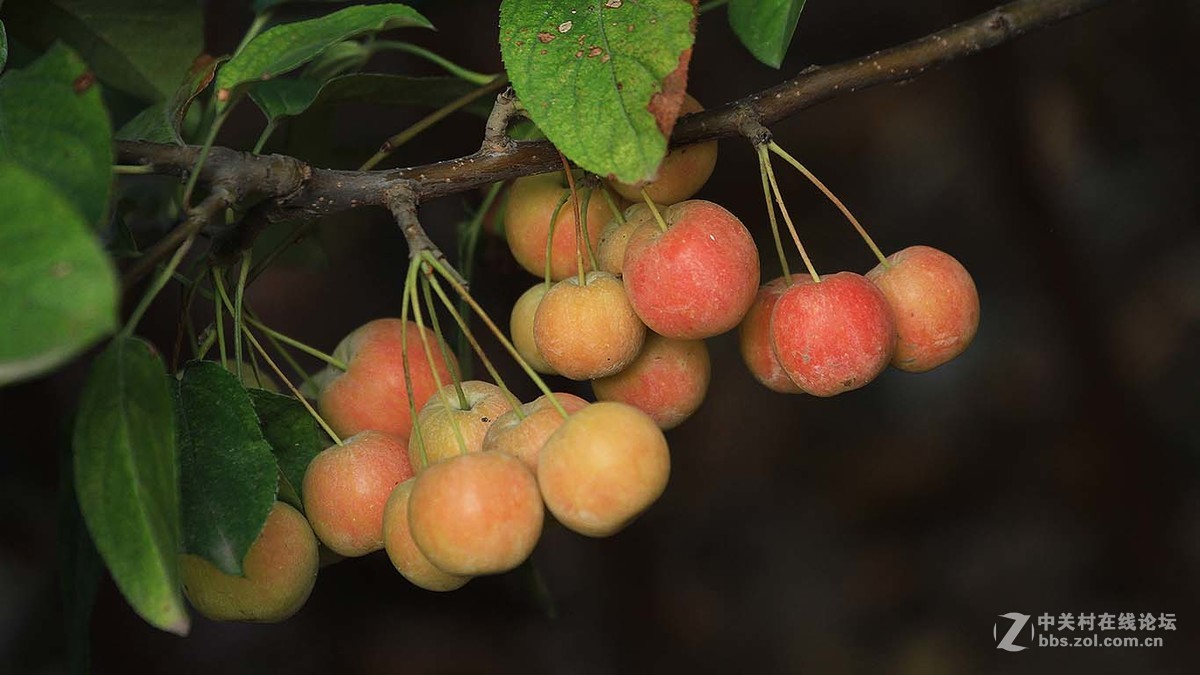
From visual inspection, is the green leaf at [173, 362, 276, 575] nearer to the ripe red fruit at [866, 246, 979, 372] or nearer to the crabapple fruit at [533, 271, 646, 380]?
the crabapple fruit at [533, 271, 646, 380]

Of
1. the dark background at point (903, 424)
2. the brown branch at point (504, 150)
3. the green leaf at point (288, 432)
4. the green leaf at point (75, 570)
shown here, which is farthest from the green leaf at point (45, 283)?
the dark background at point (903, 424)

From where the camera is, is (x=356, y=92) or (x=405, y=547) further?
(x=356, y=92)

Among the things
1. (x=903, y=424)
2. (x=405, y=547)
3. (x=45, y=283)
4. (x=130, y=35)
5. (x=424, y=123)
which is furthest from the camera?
(x=903, y=424)

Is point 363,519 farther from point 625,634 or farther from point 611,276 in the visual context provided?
point 625,634

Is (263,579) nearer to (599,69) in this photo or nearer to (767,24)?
(599,69)

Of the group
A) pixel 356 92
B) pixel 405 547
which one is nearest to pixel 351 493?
pixel 405 547

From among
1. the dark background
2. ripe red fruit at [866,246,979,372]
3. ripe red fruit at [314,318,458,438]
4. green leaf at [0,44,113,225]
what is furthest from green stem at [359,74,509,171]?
the dark background

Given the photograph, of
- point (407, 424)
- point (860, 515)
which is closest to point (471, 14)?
point (860, 515)

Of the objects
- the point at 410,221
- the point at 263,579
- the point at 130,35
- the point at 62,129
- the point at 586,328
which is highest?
the point at 130,35
